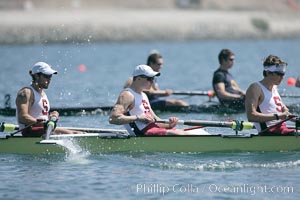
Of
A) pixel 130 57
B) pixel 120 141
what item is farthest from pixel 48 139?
pixel 130 57

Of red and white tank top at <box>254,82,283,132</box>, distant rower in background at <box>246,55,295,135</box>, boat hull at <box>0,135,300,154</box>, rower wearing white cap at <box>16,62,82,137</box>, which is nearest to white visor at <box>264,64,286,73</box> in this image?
distant rower in background at <box>246,55,295,135</box>

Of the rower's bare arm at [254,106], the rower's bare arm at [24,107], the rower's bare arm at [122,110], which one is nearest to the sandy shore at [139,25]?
the rower's bare arm at [24,107]

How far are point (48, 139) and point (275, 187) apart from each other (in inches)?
171

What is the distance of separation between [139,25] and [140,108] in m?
77.4

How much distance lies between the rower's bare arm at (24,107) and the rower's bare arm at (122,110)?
57.5 inches

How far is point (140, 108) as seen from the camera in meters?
17.1

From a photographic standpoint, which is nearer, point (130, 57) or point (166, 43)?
point (130, 57)

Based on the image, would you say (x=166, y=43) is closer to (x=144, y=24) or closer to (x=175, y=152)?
(x=144, y=24)

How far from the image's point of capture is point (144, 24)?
94.5 meters

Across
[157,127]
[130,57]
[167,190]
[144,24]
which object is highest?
[144,24]

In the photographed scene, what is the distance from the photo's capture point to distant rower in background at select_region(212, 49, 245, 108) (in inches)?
941

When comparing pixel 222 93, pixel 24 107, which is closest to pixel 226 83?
pixel 222 93

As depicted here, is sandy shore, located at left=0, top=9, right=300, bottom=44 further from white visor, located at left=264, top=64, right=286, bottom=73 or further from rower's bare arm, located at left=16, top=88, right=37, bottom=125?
white visor, located at left=264, top=64, right=286, bottom=73

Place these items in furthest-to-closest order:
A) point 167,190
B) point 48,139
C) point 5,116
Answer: point 5,116
point 48,139
point 167,190
